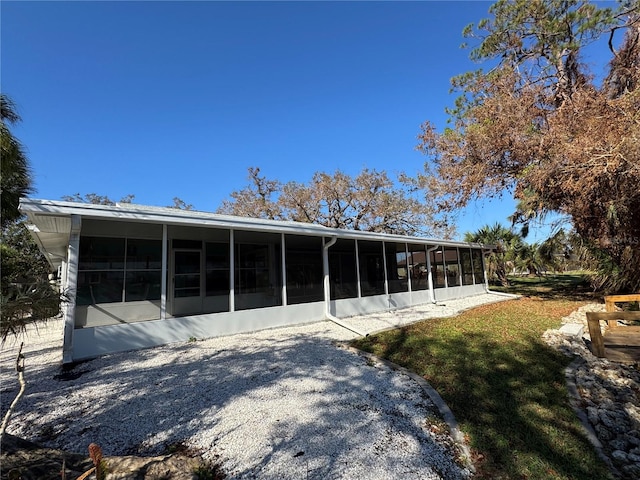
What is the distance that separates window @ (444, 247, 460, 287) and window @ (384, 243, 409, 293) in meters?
3.19

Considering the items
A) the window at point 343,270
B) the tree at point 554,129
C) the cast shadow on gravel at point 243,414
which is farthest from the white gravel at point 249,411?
the tree at point 554,129

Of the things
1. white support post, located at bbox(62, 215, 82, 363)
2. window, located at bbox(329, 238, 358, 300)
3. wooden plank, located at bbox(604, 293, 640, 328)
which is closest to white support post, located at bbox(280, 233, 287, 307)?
window, located at bbox(329, 238, 358, 300)

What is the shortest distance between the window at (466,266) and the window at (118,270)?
14.0 meters

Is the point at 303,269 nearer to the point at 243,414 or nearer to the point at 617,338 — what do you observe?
the point at 243,414

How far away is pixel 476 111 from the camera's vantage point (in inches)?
463

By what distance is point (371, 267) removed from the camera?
11.5 metres

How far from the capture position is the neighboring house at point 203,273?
6.11m

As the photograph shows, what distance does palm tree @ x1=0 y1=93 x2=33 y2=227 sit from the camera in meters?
7.67

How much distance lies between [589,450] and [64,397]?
6272 mm

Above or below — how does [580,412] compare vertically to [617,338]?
below

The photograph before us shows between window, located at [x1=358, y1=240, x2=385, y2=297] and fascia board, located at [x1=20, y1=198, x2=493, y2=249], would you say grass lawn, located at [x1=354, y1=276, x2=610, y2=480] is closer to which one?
window, located at [x1=358, y1=240, x2=385, y2=297]

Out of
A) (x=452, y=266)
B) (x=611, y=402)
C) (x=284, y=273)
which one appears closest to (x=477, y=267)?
(x=452, y=266)

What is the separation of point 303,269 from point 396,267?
4.77 meters

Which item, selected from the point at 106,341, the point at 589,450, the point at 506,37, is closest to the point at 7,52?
the point at 106,341
